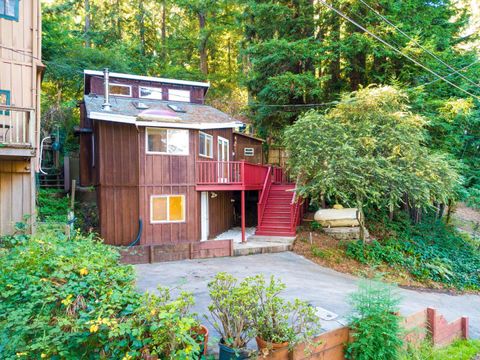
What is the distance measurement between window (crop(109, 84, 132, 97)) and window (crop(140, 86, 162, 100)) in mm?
557

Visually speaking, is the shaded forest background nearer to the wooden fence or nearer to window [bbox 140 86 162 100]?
window [bbox 140 86 162 100]

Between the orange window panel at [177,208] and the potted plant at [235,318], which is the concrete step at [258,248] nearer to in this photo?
the orange window panel at [177,208]

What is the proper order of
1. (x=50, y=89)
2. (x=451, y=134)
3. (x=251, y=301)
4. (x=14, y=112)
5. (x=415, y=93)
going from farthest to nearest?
(x=50, y=89), (x=451, y=134), (x=415, y=93), (x=14, y=112), (x=251, y=301)

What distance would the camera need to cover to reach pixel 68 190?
15.5 meters

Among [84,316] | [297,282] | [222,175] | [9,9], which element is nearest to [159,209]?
[222,175]

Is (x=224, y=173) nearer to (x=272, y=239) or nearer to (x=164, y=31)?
(x=272, y=239)

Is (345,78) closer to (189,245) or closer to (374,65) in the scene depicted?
(374,65)

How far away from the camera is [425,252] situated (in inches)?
488

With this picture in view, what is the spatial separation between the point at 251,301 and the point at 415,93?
11836 mm

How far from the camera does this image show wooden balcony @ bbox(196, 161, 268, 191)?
38.3ft

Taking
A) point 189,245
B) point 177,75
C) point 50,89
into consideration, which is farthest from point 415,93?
point 50,89

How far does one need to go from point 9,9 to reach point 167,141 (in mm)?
5540

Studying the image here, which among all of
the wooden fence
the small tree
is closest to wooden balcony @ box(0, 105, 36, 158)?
the wooden fence

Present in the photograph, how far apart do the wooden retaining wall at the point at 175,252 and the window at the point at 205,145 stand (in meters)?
3.83
